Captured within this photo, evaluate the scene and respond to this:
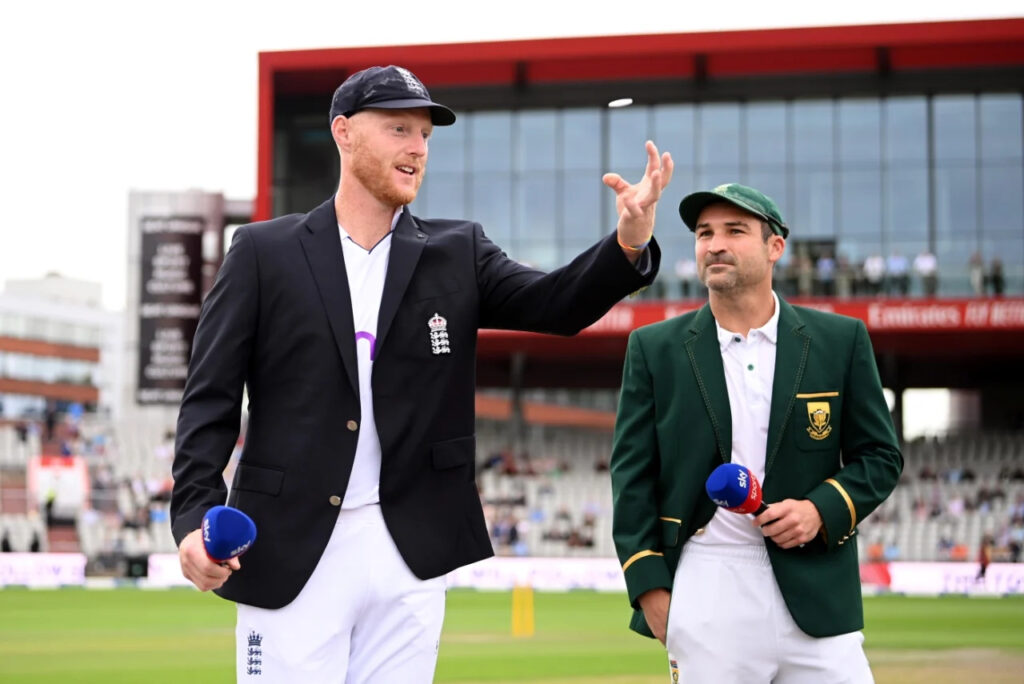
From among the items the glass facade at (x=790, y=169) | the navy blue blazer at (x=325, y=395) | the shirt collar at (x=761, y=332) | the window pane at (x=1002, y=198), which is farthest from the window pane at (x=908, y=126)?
the navy blue blazer at (x=325, y=395)

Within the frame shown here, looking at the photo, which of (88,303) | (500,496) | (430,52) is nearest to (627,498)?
(500,496)

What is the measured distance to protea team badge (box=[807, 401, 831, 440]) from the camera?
4527 mm

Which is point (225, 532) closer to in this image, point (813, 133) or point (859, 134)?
point (813, 133)

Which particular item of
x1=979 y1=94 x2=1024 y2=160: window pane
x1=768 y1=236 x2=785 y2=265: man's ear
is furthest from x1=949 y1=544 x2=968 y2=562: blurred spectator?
x1=768 y1=236 x2=785 y2=265: man's ear

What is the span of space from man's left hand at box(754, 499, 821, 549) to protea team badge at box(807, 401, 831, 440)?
0.28 metres

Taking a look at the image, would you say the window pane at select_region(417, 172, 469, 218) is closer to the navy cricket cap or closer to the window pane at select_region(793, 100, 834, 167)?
the window pane at select_region(793, 100, 834, 167)

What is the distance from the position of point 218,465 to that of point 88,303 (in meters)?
101

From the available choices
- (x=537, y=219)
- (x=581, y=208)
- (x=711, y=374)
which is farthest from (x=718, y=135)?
(x=711, y=374)

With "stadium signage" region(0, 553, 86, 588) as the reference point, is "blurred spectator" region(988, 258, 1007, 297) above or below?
above

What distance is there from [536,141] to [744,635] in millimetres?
38192

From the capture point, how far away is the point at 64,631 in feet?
62.8

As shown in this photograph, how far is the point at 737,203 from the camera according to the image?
4.61 metres

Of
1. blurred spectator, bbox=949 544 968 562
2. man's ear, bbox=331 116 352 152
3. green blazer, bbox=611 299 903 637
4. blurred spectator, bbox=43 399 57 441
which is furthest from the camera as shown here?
blurred spectator, bbox=43 399 57 441

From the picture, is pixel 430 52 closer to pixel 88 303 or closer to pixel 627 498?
pixel 627 498
